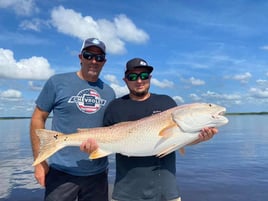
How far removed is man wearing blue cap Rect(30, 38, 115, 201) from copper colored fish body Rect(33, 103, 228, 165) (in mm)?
313

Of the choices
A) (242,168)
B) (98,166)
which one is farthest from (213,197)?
(98,166)

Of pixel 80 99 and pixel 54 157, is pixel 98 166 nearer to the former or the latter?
pixel 54 157

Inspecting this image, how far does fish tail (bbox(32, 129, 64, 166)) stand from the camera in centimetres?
535

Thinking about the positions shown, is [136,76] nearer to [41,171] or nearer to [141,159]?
[141,159]

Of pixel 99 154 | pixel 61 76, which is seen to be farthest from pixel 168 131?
pixel 61 76

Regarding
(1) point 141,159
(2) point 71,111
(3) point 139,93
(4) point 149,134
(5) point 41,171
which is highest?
(3) point 139,93

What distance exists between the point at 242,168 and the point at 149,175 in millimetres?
Answer: 16274

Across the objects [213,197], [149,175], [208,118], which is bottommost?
[213,197]

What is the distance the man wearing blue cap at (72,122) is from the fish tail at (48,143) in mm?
262

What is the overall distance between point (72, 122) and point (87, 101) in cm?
44

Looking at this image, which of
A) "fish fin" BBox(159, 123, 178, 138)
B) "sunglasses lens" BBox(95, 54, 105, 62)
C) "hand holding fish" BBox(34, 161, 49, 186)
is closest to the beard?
"fish fin" BBox(159, 123, 178, 138)

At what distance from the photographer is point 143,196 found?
5.02 metres

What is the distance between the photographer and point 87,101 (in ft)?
18.6

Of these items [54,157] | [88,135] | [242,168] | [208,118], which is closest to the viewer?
[208,118]
